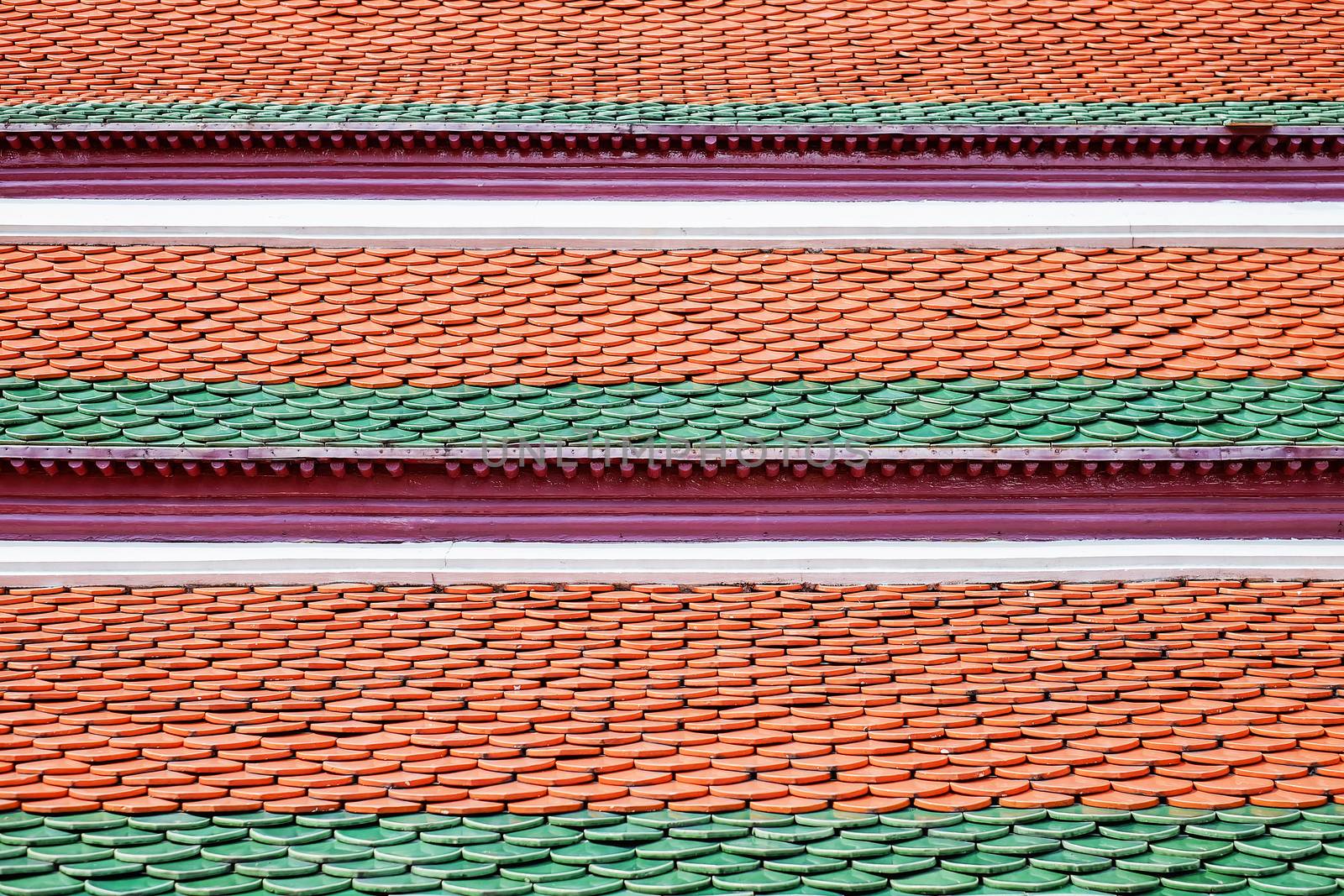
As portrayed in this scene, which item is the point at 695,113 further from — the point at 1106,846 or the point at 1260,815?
the point at 1260,815

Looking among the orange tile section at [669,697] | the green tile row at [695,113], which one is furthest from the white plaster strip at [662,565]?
the green tile row at [695,113]

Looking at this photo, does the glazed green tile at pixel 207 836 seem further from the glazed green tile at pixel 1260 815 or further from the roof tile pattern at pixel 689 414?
the glazed green tile at pixel 1260 815

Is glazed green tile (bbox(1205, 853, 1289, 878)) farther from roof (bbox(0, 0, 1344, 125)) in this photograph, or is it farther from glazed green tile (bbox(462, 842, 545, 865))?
roof (bbox(0, 0, 1344, 125))

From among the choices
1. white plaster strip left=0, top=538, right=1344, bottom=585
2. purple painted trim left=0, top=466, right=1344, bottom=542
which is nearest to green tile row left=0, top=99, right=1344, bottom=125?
purple painted trim left=0, top=466, right=1344, bottom=542

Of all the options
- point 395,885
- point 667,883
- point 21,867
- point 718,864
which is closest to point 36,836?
point 21,867

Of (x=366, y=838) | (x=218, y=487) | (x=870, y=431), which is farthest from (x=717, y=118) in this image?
(x=366, y=838)
